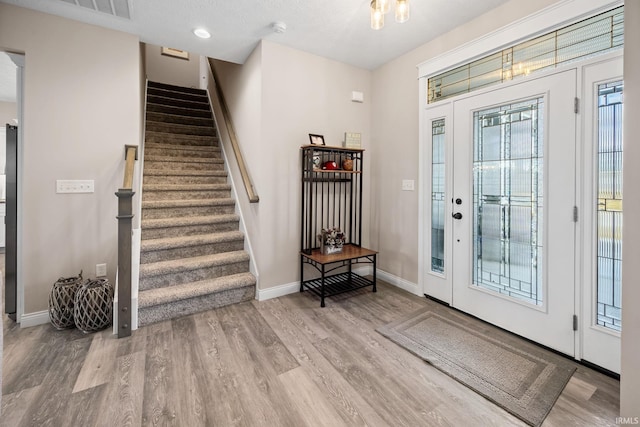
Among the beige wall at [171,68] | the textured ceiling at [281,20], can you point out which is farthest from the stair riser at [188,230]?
the beige wall at [171,68]

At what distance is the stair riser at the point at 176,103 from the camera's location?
4.89m

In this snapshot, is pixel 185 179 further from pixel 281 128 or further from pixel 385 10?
pixel 385 10

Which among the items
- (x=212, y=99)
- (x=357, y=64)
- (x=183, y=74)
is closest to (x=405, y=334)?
(x=357, y=64)

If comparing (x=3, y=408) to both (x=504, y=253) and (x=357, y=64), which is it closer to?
(x=504, y=253)

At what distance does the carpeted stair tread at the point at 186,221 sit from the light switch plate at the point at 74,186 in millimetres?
588

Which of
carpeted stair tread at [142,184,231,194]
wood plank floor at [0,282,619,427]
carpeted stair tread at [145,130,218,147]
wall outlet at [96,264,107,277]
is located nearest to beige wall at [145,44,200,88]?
carpeted stair tread at [145,130,218,147]

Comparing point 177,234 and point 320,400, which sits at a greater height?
point 177,234

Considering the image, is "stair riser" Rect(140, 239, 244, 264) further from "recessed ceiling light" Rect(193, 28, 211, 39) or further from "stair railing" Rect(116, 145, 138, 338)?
"recessed ceiling light" Rect(193, 28, 211, 39)

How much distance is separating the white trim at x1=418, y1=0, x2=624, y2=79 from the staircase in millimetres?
2760

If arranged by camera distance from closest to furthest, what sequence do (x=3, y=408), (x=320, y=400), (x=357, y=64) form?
(x=3, y=408) < (x=320, y=400) < (x=357, y=64)

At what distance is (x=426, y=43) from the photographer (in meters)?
2.97

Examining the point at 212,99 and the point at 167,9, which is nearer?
the point at 167,9

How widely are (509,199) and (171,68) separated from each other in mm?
6674

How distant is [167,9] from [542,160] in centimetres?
320
